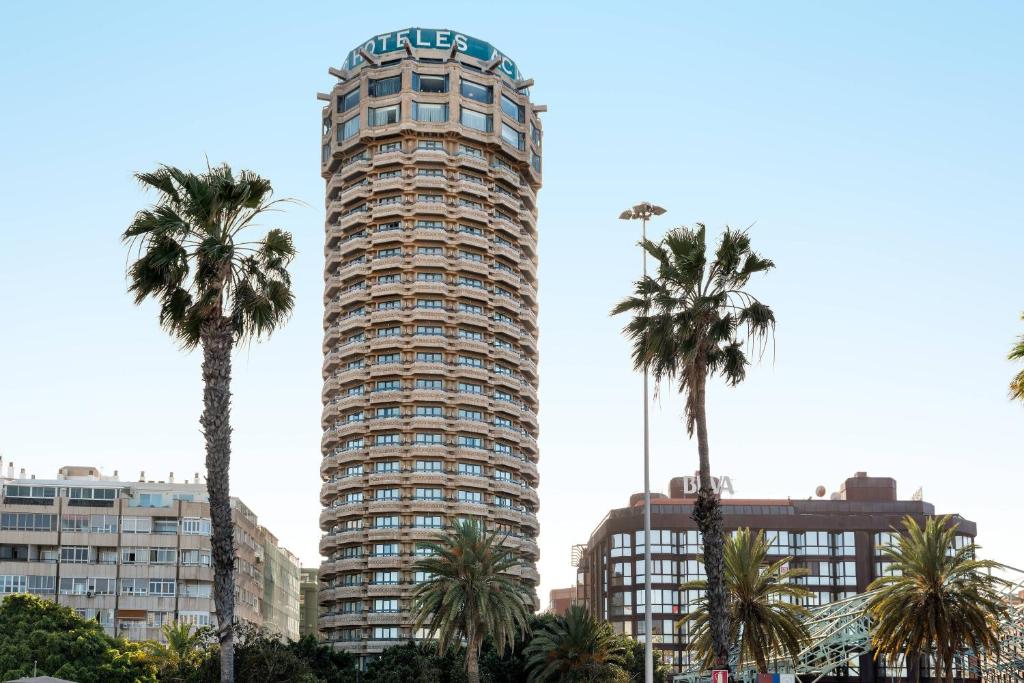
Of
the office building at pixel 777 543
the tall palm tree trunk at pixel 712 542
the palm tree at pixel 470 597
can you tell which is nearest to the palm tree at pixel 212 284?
the tall palm tree trunk at pixel 712 542

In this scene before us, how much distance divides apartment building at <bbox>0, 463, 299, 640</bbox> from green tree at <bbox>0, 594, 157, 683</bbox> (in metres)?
35.1

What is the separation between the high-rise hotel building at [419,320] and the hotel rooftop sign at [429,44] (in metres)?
0.21

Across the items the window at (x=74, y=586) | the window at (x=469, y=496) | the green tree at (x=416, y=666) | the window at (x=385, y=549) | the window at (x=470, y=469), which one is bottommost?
the green tree at (x=416, y=666)

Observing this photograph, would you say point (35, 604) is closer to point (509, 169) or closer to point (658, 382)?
point (658, 382)

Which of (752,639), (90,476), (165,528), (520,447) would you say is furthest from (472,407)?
(752,639)

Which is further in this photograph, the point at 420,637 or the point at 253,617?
the point at 253,617

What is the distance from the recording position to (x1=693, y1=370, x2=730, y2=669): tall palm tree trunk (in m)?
53.6

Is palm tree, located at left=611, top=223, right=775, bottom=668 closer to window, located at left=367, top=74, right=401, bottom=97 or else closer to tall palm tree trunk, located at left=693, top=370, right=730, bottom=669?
tall palm tree trunk, located at left=693, top=370, right=730, bottom=669

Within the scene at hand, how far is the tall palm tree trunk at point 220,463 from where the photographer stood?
4599cm

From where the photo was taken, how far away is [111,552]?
128625mm

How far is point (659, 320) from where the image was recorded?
58.1 metres

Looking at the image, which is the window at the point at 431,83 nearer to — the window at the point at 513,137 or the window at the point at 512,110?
the window at the point at 512,110

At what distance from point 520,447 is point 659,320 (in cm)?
8421

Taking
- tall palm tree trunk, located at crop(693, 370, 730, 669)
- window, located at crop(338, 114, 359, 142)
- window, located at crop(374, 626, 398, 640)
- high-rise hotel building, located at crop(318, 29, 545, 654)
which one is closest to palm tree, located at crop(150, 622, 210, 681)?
window, located at crop(374, 626, 398, 640)
